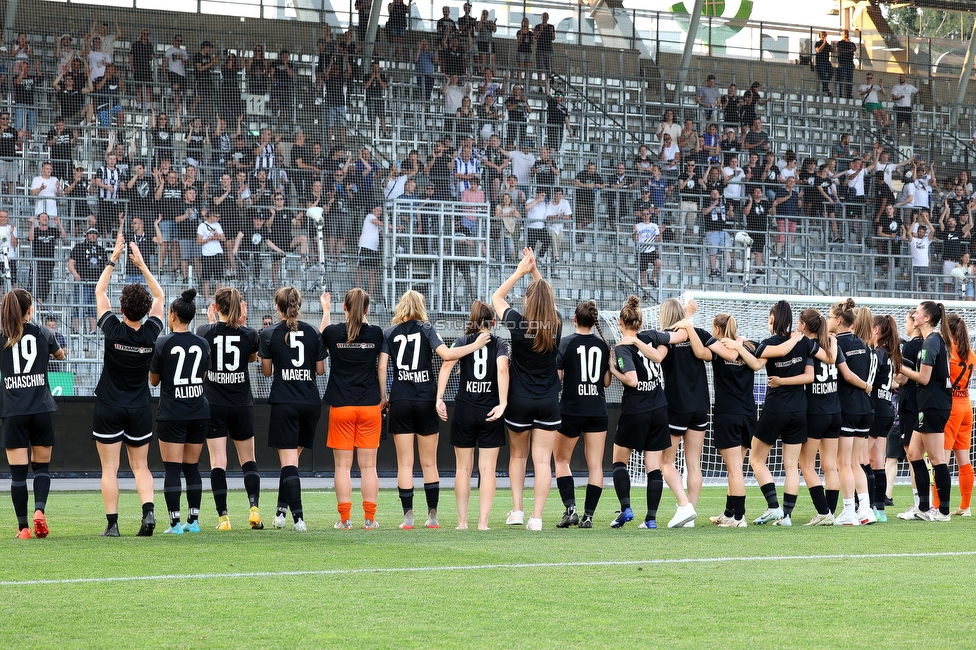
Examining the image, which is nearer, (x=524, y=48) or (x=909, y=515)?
(x=909, y=515)

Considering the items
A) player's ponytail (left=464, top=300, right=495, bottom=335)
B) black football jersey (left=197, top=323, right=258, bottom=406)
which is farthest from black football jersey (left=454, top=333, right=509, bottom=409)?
black football jersey (left=197, top=323, right=258, bottom=406)

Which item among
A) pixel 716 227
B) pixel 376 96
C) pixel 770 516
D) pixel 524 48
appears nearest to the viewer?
pixel 770 516

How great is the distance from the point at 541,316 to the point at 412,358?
3.74ft

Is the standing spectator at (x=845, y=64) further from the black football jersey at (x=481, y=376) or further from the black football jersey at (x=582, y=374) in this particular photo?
the black football jersey at (x=481, y=376)

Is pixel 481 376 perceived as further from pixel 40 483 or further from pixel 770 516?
pixel 40 483

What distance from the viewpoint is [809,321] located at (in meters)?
10.1

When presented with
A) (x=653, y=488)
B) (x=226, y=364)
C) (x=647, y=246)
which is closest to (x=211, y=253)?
(x=647, y=246)

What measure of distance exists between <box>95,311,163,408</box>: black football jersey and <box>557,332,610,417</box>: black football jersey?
134 inches

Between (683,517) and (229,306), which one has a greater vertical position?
(229,306)

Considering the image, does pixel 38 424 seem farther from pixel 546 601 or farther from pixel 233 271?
pixel 233 271

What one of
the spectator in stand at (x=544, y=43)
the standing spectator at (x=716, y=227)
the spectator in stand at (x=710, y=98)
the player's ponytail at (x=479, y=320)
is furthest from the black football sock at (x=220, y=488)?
the spectator in stand at (x=710, y=98)

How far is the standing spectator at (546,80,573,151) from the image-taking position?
916 inches

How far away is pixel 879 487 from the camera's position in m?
11.2

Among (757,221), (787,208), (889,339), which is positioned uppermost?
(787,208)
